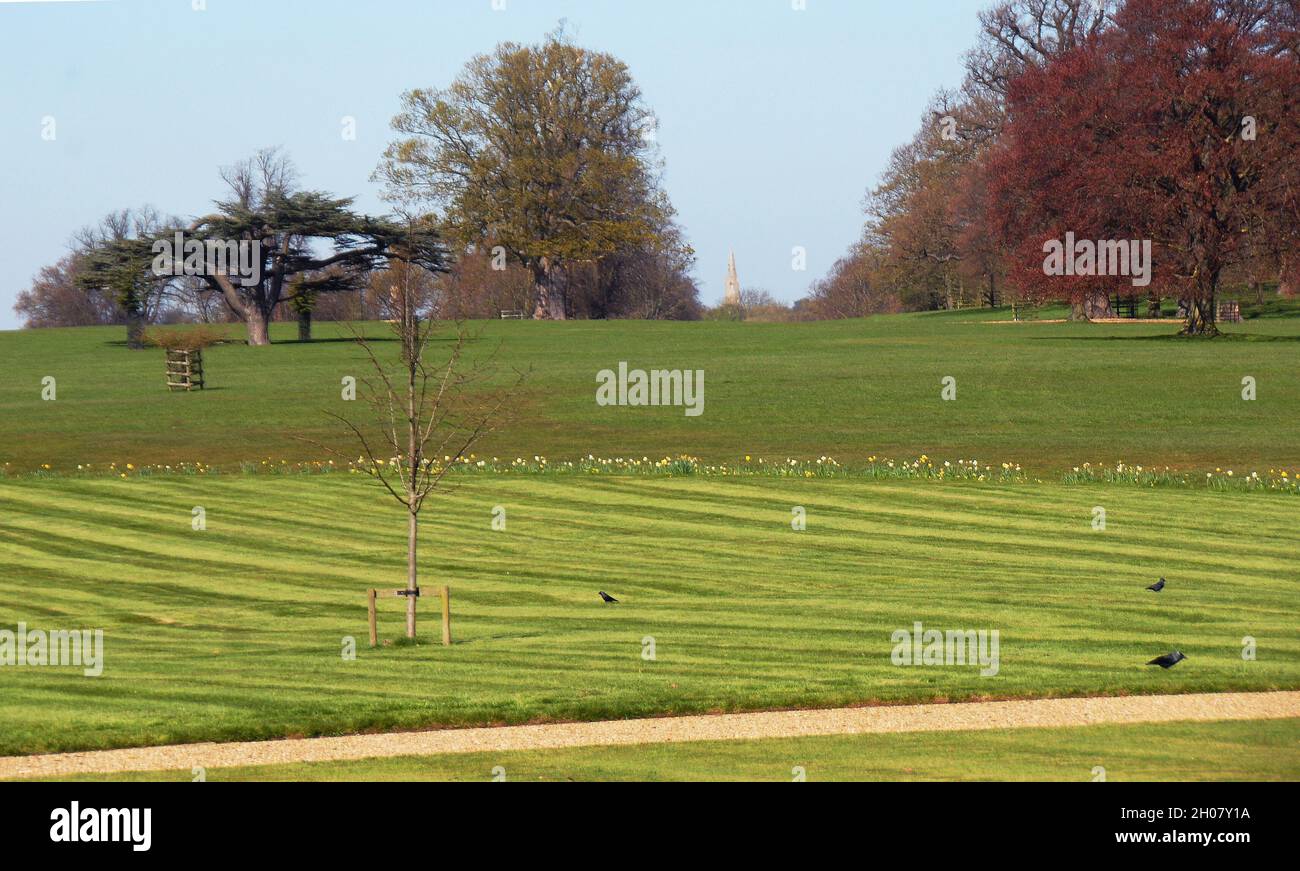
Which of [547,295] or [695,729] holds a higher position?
[547,295]

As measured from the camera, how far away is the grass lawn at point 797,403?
31.9m

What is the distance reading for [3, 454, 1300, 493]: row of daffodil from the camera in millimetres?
26609

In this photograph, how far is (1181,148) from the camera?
53.6 meters

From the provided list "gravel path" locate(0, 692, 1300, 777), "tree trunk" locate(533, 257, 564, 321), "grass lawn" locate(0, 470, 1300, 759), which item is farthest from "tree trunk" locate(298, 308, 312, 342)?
"gravel path" locate(0, 692, 1300, 777)

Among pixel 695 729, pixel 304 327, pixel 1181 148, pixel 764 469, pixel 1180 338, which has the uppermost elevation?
pixel 1181 148

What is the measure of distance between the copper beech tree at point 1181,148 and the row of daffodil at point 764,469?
2935 cm

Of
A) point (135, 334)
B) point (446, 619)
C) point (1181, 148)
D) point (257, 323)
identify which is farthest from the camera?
point (135, 334)

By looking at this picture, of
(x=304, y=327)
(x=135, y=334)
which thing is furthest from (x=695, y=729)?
(x=135, y=334)

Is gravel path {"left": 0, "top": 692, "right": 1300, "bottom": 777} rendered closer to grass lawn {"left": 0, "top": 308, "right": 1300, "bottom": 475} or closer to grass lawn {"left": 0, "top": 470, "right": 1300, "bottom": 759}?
grass lawn {"left": 0, "top": 470, "right": 1300, "bottom": 759}

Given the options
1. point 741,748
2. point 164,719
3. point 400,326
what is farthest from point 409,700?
point 400,326

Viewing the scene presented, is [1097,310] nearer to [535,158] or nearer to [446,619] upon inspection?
[535,158]

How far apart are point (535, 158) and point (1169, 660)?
249ft

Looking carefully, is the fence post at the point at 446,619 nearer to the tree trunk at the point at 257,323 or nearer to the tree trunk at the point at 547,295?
the tree trunk at the point at 257,323
